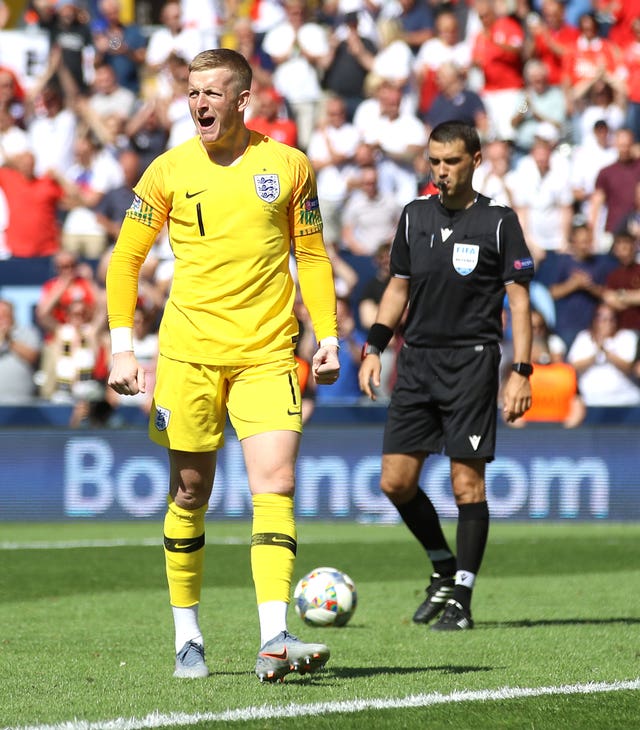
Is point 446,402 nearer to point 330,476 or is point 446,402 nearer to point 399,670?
point 399,670

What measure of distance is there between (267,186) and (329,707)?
1926 mm

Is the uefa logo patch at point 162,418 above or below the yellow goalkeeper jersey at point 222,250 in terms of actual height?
below

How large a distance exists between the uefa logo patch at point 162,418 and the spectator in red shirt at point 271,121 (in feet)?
38.3

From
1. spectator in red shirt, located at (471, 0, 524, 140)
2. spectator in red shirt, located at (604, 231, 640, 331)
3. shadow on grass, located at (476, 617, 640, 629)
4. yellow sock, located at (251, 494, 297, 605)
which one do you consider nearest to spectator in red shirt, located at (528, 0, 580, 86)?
spectator in red shirt, located at (471, 0, 524, 140)

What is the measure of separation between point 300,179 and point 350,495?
29.8 ft

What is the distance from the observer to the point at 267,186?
5.67 m

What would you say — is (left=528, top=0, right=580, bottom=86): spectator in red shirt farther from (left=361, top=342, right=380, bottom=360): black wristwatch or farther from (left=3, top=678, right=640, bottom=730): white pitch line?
(left=3, top=678, right=640, bottom=730): white pitch line

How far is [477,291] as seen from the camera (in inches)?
303

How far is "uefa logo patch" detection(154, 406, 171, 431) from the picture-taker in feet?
18.6

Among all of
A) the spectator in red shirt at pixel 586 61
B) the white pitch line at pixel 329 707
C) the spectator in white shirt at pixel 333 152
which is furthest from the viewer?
the spectator in red shirt at pixel 586 61

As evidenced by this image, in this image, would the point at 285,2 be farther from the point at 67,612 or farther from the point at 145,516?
the point at 67,612

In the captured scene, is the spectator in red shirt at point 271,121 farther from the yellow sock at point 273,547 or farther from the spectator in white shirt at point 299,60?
the yellow sock at point 273,547

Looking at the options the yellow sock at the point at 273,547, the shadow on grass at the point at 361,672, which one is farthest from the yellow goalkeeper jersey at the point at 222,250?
the shadow on grass at the point at 361,672

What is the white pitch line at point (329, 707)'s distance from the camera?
180 inches
